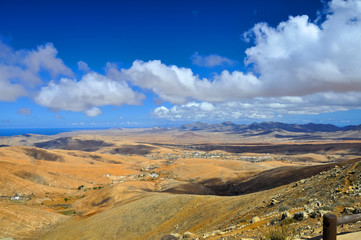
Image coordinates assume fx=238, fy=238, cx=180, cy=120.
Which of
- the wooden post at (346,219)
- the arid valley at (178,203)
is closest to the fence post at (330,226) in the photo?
the wooden post at (346,219)

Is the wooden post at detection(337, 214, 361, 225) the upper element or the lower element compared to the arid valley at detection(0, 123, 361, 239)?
upper

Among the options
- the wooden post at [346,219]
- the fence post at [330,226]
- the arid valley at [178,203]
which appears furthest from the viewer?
the arid valley at [178,203]

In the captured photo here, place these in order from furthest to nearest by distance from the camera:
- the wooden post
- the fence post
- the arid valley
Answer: the arid valley → the wooden post → the fence post

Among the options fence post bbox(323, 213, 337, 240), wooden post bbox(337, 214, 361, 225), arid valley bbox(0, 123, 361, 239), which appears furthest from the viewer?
arid valley bbox(0, 123, 361, 239)

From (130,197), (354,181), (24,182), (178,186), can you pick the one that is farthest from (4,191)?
(354,181)

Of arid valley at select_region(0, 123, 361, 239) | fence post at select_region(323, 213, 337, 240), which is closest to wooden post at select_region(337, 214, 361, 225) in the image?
fence post at select_region(323, 213, 337, 240)

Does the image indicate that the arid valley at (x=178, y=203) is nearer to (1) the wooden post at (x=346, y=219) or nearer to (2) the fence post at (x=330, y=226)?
(1) the wooden post at (x=346, y=219)

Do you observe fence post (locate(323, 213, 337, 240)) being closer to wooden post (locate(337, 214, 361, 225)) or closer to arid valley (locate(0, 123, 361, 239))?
wooden post (locate(337, 214, 361, 225))

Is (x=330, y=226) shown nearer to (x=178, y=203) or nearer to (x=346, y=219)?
(x=346, y=219)

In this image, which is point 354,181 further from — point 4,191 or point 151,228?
point 4,191
